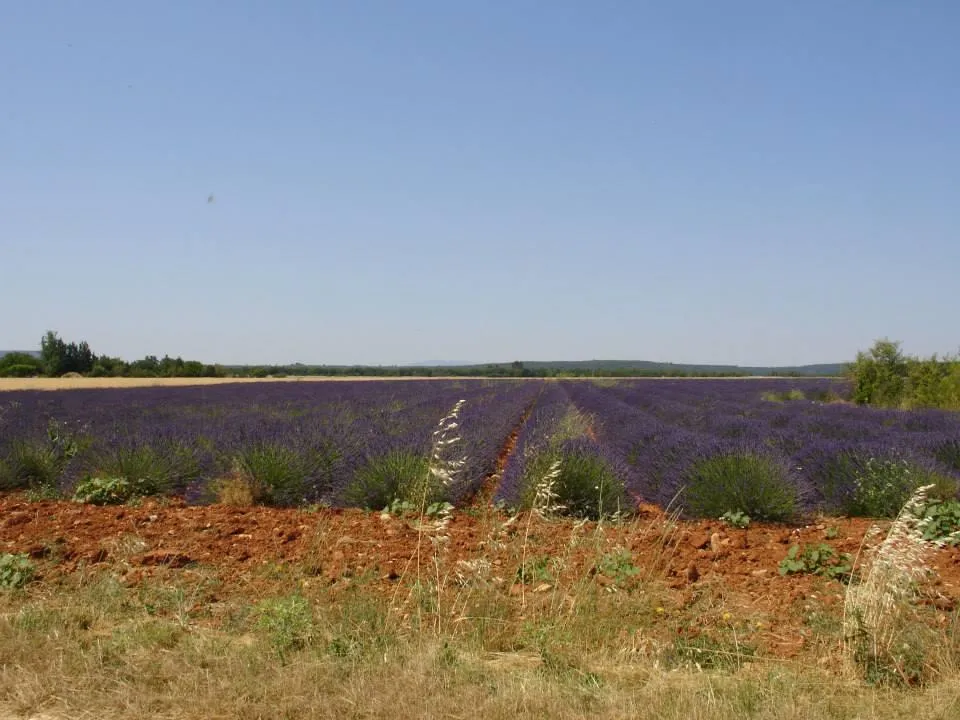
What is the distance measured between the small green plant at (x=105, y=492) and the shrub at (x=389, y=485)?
241cm

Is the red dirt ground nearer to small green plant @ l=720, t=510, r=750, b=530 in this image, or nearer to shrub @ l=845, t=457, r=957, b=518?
small green plant @ l=720, t=510, r=750, b=530

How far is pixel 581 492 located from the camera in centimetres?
715

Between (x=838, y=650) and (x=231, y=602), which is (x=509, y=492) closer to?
(x=231, y=602)

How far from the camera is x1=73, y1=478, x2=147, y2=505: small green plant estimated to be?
7.59m

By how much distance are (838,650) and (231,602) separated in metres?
3.15

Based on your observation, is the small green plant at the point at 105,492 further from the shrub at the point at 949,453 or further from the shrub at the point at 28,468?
the shrub at the point at 949,453

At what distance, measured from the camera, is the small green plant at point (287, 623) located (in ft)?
11.4

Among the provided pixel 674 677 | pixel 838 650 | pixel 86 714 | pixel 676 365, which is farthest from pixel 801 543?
pixel 676 365

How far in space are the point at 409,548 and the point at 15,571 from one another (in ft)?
8.02

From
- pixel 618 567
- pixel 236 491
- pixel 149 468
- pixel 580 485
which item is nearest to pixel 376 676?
pixel 618 567

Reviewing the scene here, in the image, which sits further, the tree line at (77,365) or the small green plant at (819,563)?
the tree line at (77,365)

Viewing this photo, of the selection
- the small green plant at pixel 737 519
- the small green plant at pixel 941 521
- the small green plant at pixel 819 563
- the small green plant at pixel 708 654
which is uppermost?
the small green plant at pixel 941 521

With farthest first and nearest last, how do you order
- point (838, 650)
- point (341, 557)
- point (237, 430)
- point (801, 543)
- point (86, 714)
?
point (237, 430), point (801, 543), point (341, 557), point (838, 650), point (86, 714)

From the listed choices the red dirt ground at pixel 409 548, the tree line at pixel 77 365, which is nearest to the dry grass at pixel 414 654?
the red dirt ground at pixel 409 548
